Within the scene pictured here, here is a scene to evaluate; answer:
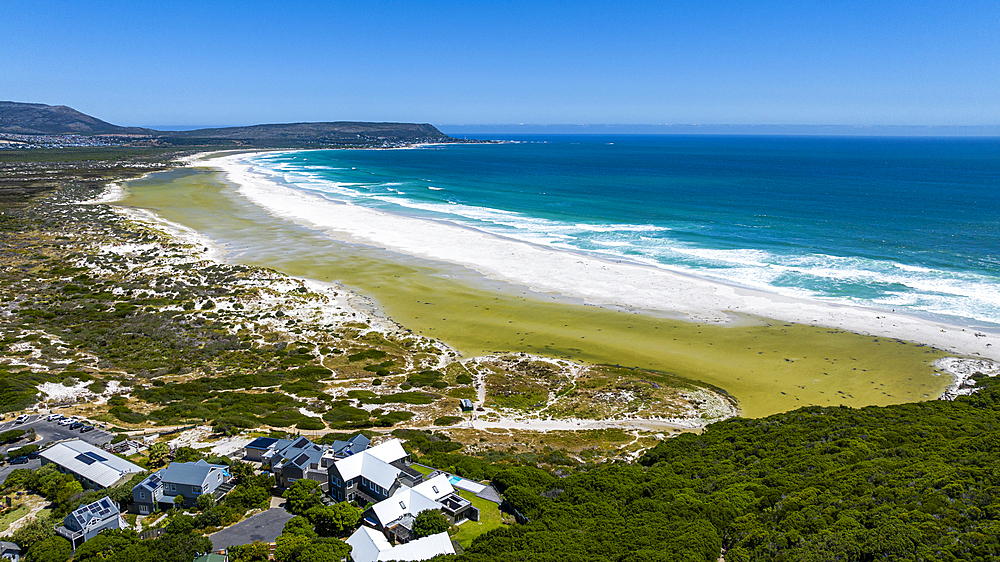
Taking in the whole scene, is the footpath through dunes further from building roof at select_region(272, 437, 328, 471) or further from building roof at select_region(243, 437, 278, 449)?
building roof at select_region(272, 437, 328, 471)

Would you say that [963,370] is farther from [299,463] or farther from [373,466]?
[299,463]

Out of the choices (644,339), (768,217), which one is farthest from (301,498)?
(768,217)

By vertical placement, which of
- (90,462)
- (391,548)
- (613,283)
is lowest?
(391,548)

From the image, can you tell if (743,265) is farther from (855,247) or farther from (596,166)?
(596,166)

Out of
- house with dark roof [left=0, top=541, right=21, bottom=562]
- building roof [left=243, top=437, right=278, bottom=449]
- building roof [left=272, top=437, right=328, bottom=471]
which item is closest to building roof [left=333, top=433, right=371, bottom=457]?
building roof [left=272, top=437, right=328, bottom=471]

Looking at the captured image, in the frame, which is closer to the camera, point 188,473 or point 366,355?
point 188,473

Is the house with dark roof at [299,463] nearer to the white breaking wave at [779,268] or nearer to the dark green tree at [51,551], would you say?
the dark green tree at [51,551]

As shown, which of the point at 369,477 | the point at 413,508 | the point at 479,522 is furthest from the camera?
the point at 369,477
